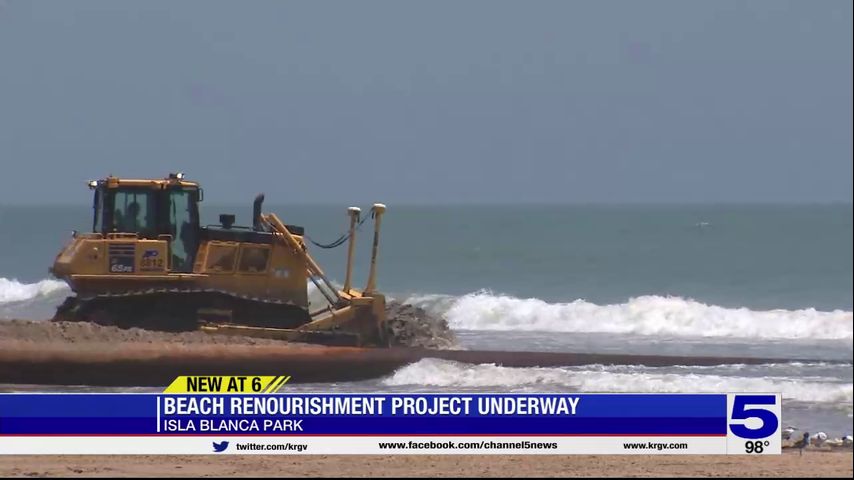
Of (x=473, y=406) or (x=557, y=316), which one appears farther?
(x=557, y=316)

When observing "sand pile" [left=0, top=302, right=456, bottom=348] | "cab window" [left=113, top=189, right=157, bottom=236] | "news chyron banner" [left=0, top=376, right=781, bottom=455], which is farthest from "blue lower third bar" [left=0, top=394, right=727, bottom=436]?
"cab window" [left=113, top=189, right=157, bottom=236]

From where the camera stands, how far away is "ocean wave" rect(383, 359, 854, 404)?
11570 millimetres

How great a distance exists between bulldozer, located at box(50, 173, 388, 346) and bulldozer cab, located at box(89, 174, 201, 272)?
0.01 meters

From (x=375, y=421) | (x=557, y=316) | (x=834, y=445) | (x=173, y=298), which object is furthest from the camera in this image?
(x=557, y=316)

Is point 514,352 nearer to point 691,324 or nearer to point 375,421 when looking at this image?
point 691,324

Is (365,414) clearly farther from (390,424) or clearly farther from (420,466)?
(420,466)

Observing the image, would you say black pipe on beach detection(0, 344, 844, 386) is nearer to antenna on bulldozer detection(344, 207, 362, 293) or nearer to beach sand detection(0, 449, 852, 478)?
antenna on bulldozer detection(344, 207, 362, 293)

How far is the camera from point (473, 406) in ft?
31.4

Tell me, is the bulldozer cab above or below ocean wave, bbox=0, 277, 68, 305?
above

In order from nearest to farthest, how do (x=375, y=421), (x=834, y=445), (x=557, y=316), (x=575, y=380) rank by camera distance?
(x=375, y=421)
(x=834, y=445)
(x=575, y=380)
(x=557, y=316)

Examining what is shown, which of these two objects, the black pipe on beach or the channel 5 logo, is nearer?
the channel 5 logo

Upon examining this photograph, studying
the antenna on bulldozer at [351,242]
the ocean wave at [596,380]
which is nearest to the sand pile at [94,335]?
the antenna on bulldozer at [351,242]

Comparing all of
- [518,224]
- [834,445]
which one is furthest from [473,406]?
[518,224]

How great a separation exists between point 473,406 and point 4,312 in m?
6.35
